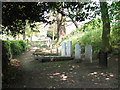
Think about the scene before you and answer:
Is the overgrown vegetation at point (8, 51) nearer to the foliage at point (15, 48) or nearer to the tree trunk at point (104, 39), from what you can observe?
the foliage at point (15, 48)

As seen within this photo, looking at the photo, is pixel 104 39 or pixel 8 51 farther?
pixel 8 51

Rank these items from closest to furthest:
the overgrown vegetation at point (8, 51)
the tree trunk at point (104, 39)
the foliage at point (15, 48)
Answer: the overgrown vegetation at point (8, 51) → the tree trunk at point (104, 39) → the foliage at point (15, 48)

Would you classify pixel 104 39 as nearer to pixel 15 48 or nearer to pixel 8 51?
pixel 8 51

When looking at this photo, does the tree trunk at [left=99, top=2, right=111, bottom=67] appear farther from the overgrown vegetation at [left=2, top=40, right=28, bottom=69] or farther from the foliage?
the foliage

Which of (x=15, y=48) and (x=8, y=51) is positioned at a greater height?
(x=15, y=48)

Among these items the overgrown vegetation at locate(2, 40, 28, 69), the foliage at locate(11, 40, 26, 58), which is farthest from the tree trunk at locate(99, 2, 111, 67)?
the foliage at locate(11, 40, 26, 58)

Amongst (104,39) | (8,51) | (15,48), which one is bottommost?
(8,51)

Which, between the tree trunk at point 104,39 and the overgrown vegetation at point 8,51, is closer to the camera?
the overgrown vegetation at point 8,51

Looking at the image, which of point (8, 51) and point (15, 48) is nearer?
point (8, 51)

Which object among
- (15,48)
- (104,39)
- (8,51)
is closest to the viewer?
(104,39)

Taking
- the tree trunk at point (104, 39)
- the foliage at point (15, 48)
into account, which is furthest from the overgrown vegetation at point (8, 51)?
the tree trunk at point (104, 39)

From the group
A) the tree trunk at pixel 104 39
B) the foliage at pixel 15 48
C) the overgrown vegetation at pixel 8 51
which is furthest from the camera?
the foliage at pixel 15 48

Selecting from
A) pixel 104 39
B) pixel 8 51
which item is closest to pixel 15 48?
pixel 8 51

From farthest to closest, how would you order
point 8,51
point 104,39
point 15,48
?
point 15,48
point 8,51
point 104,39
